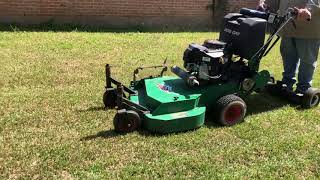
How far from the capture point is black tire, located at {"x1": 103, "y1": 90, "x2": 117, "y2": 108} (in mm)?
5398

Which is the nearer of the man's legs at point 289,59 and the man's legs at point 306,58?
the man's legs at point 306,58

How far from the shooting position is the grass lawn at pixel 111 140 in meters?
4.14

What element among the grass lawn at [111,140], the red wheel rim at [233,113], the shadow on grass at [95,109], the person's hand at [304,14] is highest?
the person's hand at [304,14]

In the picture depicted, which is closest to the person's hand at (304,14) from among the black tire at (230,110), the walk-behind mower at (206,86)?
the walk-behind mower at (206,86)

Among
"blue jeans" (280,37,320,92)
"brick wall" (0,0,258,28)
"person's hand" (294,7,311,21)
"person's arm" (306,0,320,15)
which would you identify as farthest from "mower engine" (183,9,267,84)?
"brick wall" (0,0,258,28)

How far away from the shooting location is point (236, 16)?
17.8ft

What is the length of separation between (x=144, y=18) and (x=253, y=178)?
8.25 meters

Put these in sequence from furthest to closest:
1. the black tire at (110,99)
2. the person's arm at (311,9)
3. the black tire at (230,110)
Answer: the black tire at (110,99) < the person's arm at (311,9) < the black tire at (230,110)

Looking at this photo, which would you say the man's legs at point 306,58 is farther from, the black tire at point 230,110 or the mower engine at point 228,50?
the black tire at point 230,110

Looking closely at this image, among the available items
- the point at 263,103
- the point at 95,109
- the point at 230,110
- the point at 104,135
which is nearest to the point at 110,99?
the point at 95,109

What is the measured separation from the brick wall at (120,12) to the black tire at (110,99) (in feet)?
19.6

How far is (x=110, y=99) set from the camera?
5453mm

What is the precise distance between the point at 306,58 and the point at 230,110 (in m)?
1.41

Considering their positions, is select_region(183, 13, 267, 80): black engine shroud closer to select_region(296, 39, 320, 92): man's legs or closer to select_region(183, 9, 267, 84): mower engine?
select_region(183, 9, 267, 84): mower engine
